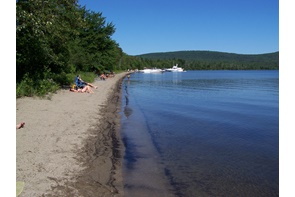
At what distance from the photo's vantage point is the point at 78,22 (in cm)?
2025

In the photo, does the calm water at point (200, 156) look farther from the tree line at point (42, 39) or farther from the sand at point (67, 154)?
the tree line at point (42, 39)

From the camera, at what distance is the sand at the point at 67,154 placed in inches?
225

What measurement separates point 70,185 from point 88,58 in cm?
3547

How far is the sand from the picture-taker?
5727 mm

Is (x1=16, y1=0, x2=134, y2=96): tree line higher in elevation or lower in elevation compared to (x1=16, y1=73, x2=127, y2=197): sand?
higher

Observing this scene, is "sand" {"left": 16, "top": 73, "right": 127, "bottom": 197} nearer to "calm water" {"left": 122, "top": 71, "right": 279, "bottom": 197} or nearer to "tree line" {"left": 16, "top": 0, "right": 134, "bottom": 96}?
"calm water" {"left": 122, "top": 71, "right": 279, "bottom": 197}

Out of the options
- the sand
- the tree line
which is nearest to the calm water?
the sand

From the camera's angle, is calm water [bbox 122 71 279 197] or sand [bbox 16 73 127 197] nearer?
sand [bbox 16 73 127 197]

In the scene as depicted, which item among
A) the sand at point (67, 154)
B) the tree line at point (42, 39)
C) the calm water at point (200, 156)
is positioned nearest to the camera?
the sand at point (67, 154)

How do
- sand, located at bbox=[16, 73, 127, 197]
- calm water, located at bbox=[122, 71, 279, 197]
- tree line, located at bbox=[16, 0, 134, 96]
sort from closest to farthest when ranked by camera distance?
sand, located at bbox=[16, 73, 127, 197]
calm water, located at bbox=[122, 71, 279, 197]
tree line, located at bbox=[16, 0, 134, 96]

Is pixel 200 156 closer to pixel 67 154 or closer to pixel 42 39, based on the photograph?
pixel 67 154

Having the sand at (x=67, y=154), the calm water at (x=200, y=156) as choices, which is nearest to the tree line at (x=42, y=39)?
the sand at (x=67, y=154)
